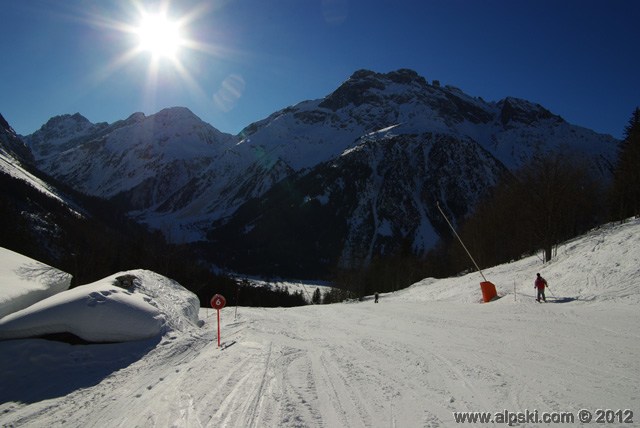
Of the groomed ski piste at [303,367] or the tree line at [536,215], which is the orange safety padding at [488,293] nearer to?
the groomed ski piste at [303,367]

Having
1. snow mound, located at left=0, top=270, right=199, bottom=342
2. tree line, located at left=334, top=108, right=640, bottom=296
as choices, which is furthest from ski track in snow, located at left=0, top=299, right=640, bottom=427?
tree line, located at left=334, top=108, right=640, bottom=296

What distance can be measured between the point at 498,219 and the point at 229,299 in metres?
50.6

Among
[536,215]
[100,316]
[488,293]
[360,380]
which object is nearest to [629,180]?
[536,215]

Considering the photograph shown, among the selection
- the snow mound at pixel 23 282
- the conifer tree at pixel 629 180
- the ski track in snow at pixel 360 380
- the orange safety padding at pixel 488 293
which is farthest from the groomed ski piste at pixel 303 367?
the conifer tree at pixel 629 180

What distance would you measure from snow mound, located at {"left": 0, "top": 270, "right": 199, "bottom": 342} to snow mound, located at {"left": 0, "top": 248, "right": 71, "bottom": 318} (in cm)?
122

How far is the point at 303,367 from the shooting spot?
31.1 feet

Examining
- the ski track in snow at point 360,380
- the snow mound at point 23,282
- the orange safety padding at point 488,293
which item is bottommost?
the ski track in snow at point 360,380

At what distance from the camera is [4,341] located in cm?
1039

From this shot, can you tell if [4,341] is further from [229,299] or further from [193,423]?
[229,299]

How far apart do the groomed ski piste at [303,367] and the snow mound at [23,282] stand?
0.52 meters

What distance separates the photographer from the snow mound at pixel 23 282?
41.1 feet

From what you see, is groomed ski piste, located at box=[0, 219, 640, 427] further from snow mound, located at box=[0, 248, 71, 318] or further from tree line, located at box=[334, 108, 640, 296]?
tree line, located at box=[334, 108, 640, 296]

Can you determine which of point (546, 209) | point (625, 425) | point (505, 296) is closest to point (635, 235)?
point (505, 296)

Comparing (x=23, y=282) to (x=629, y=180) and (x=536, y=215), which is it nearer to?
(x=536, y=215)
